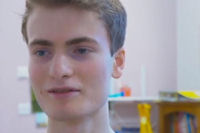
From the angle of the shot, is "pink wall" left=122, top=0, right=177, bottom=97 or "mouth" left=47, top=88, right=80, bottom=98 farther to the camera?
"pink wall" left=122, top=0, right=177, bottom=97

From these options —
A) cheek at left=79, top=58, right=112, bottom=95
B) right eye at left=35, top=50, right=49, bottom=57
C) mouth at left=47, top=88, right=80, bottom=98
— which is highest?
right eye at left=35, top=50, right=49, bottom=57

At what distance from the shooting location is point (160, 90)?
10.8ft

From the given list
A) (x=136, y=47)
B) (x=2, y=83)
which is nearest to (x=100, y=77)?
(x=2, y=83)

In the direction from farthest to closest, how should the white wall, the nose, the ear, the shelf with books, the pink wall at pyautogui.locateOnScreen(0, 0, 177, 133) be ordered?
the pink wall at pyautogui.locateOnScreen(0, 0, 177, 133) → the white wall → the shelf with books → the ear → the nose

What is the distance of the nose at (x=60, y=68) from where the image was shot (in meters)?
0.54

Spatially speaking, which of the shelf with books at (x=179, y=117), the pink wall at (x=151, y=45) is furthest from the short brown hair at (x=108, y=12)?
the pink wall at (x=151, y=45)

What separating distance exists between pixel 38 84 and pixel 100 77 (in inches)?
4.3

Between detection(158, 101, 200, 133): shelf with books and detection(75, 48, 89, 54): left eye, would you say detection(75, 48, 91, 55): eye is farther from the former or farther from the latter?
detection(158, 101, 200, 133): shelf with books

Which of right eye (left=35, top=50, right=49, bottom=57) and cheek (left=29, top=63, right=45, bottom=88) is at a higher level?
right eye (left=35, top=50, right=49, bottom=57)

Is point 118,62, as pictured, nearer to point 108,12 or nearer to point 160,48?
point 108,12

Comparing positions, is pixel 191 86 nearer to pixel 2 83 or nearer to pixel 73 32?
pixel 2 83

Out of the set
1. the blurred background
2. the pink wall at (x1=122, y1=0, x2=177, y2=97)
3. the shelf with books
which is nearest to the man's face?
the shelf with books

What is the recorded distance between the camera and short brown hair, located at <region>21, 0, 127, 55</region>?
57 centimetres

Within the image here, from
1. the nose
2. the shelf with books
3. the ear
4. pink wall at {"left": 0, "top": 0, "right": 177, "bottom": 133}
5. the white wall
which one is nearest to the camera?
the nose
